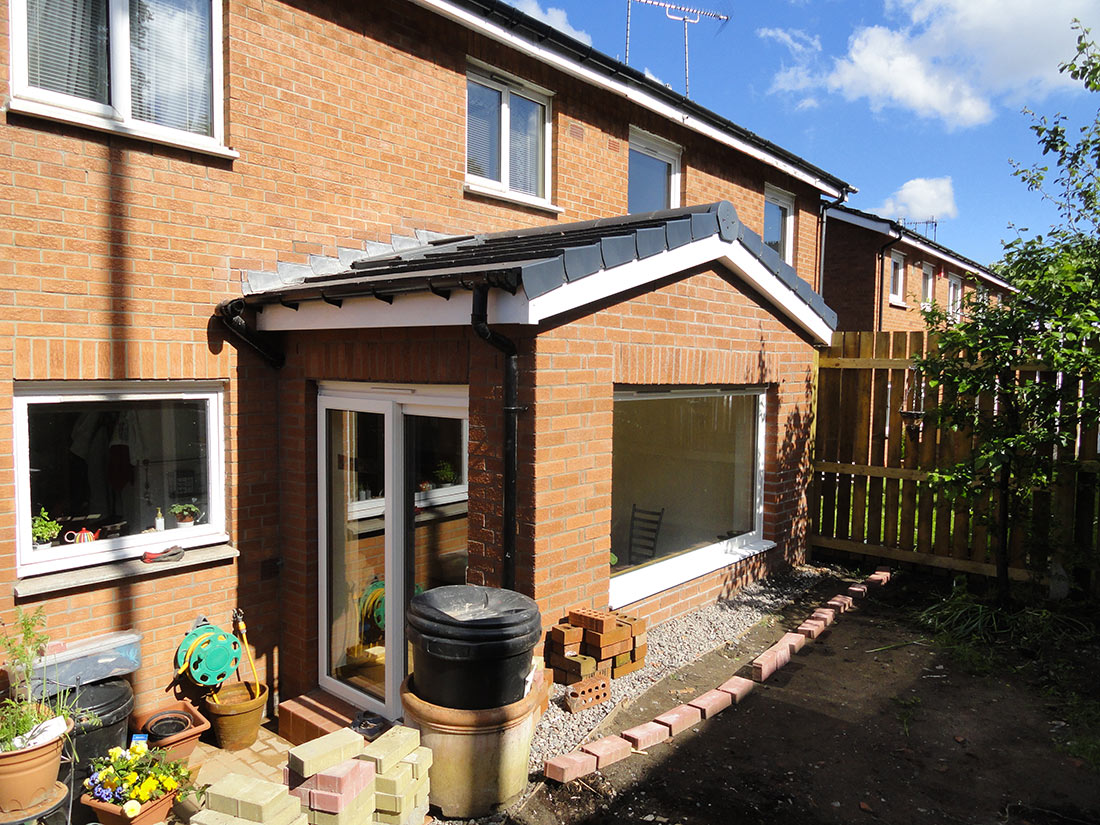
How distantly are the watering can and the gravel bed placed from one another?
3.39 m

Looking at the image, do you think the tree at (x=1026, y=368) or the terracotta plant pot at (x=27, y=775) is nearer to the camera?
the terracotta plant pot at (x=27, y=775)

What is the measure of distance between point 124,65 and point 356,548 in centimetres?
383

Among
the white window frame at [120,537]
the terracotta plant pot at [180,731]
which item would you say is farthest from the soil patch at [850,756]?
the white window frame at [120,537]

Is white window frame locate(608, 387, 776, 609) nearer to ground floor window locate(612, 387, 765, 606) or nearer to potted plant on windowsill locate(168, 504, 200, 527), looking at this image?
ground floor window locate(612, 387, 765, 606)

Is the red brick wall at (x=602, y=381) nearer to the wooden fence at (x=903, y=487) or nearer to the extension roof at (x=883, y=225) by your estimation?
the wooden fence at (x=903, y=487)

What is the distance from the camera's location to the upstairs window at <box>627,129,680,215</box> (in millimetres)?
9555

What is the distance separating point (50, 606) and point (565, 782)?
3537mm

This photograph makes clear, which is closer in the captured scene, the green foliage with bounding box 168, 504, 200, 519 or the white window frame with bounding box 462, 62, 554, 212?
the green foliage with bounding box 168, 504, 200, 519

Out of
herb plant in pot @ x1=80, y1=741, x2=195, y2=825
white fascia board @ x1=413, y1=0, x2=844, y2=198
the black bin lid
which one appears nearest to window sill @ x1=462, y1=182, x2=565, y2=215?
white fascia board @ x1=413, y1=0, x2=844, y2=198

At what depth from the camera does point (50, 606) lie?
4.78 m

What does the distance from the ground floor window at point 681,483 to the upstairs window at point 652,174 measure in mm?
3776

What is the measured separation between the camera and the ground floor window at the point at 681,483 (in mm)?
5711

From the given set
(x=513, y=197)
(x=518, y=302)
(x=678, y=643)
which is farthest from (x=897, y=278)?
(x=518, y=302)

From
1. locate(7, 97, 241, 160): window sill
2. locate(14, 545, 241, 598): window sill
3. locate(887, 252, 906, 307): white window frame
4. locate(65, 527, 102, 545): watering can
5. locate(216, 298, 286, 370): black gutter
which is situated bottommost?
locate(14, 545, 241, 598): window sill
